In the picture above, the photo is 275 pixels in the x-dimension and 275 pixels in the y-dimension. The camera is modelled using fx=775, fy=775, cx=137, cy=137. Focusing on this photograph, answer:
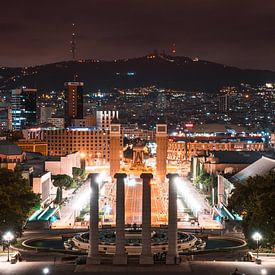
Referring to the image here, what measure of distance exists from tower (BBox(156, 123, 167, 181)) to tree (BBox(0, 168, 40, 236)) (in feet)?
241

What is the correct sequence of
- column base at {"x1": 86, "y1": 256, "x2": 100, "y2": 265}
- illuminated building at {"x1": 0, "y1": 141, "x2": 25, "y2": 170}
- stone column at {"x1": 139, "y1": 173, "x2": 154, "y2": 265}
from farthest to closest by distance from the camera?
1. illuminated building at {"x1": 0, "y1": 141, "x2": 25, "y2": 170}
2. column base at {"x1": 86, "y1": 256, "x2": 100, "y2": 265}
3. stone column at {"x1": 139, "y1": 173, "x2": 154, "y2": 265}

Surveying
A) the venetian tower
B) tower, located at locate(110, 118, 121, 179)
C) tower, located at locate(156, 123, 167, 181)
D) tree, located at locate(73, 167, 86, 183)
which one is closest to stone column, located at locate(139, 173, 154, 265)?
tree, located at locate(73, 167, 86, 183)

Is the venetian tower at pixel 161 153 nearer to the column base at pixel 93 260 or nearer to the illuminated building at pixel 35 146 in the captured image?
the illuminated building at pixel 35 146

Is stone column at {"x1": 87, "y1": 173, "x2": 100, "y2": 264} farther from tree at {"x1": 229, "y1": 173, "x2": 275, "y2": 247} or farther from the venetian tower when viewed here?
the venetian tower

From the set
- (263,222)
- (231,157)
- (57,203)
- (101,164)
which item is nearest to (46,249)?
(263,222)

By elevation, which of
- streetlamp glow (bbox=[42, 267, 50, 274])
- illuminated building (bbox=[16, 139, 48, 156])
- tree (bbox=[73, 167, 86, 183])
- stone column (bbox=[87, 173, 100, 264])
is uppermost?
stone column (bbox=[87, 173, 100, 264])

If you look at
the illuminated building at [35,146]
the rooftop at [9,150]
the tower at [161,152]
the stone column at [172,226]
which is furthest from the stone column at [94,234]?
the illuminated building at [35,146]

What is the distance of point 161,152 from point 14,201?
8145 cm

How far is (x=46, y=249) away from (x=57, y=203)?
126 ft

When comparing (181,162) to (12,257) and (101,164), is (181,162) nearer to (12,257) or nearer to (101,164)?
(101,164)

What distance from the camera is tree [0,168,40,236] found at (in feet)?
173

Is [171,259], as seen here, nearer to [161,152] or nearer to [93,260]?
[93,260]

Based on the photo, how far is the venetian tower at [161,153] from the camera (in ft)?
438

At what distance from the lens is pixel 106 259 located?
48.7 metres
